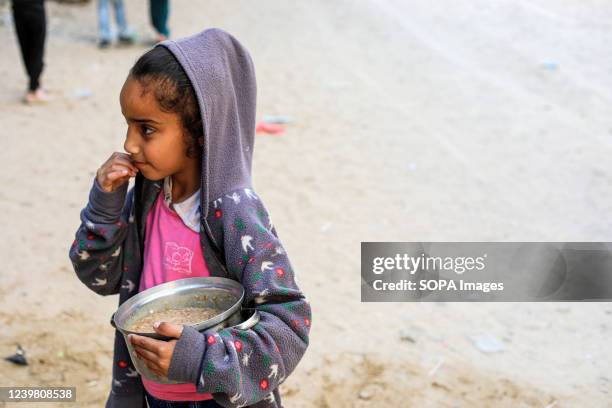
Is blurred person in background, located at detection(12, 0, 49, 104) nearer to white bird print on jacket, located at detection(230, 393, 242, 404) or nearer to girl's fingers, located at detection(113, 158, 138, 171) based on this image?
girl's fingers, located at detection(113, 158, 138, 171)

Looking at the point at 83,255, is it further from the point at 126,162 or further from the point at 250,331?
the point at 250,331

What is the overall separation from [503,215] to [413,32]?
15.8 ft

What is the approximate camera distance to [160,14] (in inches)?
329

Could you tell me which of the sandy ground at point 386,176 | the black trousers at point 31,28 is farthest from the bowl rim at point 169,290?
the black trousers at point 31,28

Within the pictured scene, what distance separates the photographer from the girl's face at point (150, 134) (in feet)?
5.30

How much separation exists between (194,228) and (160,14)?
7131 millimetres

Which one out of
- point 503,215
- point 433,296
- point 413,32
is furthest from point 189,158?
point 413,32

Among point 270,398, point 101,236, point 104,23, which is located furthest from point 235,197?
point 104,23

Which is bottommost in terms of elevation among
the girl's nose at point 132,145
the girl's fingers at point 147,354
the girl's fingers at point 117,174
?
the girl's fingers at point 147,354

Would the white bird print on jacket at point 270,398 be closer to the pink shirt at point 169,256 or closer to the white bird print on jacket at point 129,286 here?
the pink shirt at point 169,256

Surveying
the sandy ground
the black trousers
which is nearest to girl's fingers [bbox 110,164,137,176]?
the sandy ground

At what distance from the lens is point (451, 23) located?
9.00 metres

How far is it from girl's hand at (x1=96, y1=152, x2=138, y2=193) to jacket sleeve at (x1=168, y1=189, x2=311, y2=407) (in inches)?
8.8

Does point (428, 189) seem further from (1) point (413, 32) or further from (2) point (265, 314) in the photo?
(1) point (413, 32)
